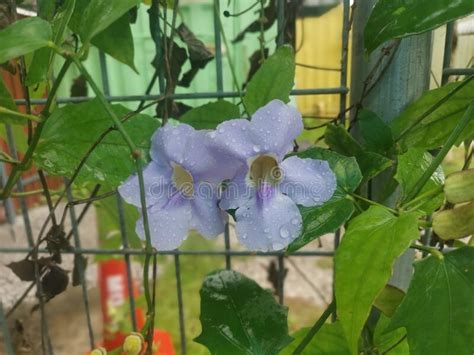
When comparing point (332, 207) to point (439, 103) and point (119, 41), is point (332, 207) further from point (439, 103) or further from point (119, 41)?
point (119, 41)

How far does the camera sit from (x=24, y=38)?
38cm

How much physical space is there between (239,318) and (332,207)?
0.16 m

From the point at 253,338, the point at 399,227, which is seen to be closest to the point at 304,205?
the point at 399,227

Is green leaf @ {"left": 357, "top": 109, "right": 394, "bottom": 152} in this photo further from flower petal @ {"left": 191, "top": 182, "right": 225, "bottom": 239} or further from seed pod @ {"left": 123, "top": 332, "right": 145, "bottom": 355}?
seed pod @ {"left": 123, "top": 332, "right": 145, "bottom": 355}

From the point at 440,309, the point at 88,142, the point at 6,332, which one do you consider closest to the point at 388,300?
the point at 440,309

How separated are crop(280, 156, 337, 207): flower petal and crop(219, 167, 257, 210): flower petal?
25 mm

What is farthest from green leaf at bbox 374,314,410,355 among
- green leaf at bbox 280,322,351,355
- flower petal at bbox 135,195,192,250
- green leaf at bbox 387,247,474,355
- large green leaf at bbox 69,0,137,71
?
large green leaf at bbox 69,0,137,71

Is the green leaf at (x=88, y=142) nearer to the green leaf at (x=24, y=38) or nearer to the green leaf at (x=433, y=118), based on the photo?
the green leaf at (x=24, y=38)

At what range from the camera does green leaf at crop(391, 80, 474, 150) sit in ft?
1.57

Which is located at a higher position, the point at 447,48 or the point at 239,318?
the point at 447,48

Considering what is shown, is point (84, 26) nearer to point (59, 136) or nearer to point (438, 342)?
point (59, 136)

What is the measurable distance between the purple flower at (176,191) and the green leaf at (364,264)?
0.11 meters

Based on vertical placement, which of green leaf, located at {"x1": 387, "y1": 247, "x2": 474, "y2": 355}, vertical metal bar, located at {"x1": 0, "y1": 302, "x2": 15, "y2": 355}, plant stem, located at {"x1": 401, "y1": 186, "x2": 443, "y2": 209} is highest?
plant stem, located at {"x1": 401, "y1": 186, "x2": 443, "y2": 209}

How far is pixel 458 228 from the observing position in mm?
403
